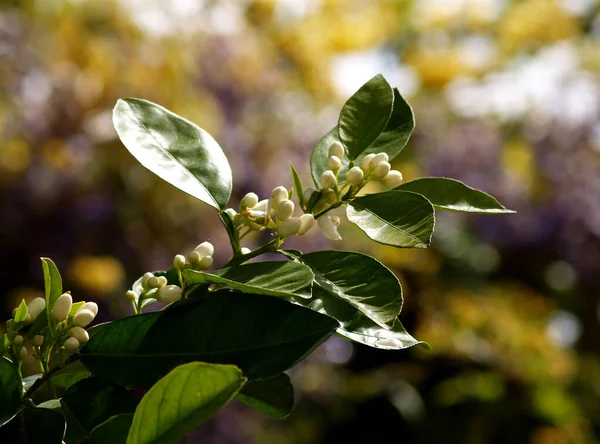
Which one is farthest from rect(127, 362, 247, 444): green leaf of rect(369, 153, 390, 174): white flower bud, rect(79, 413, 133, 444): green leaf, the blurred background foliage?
the blurred background foliage

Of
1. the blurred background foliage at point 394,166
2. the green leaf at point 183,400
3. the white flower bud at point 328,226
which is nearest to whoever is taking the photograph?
the green leaf at point 183,400

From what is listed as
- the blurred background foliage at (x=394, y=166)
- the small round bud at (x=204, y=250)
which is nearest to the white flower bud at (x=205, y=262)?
the small round bud at (x=204, y=250)

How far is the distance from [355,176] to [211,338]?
0.09 metres

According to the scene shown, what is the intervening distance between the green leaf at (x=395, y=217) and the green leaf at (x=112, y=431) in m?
0.11

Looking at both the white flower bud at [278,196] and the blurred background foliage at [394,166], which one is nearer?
the white flower bud at [278,196]

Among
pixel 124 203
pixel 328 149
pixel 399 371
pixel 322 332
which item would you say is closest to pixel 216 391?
pixel 322 332

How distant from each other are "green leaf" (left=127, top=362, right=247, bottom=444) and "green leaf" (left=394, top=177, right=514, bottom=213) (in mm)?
128

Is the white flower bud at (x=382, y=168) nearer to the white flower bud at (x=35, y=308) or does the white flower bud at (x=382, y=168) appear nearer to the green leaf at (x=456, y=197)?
the green leaf at (x=456, y=197)

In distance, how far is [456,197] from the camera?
300 mm

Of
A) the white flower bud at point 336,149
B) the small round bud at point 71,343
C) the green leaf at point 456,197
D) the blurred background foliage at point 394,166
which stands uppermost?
the white flower bud at point 336,149

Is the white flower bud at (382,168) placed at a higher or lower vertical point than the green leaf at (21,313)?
higher

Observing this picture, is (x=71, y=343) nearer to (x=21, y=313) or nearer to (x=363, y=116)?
(x=21, y=313)

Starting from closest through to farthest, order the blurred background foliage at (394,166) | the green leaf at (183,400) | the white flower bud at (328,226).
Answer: the green leaf at (183,400) → the white flower bud at (328,226) → the blurred background foliage at (394,166)

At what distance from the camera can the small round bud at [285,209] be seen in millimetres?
280
